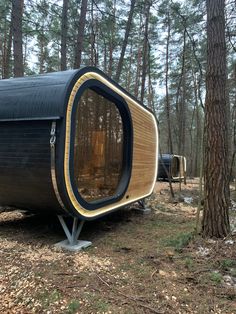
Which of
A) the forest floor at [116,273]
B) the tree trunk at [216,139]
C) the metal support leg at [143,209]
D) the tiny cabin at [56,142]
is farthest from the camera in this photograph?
Answer: the metal support leg at [143,209]

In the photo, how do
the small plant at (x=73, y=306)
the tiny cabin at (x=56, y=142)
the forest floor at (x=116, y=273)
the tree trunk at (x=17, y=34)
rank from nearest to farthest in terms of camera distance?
the small plant at (x=73, y=306)
the forest floor at (x=116, y=273)
the tiny cabin at (x=56, y=142)
the tree trunk at (x=17, y=34)

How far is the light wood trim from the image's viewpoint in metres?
3.42

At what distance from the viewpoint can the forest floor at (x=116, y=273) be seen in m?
2.30

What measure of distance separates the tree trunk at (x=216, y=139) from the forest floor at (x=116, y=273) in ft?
0.95

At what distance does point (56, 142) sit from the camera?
129 inches

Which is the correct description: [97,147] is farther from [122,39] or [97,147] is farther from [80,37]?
[122,39]

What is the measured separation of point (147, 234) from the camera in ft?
14.8

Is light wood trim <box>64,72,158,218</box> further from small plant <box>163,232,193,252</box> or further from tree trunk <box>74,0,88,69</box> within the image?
tree trunk <box>74,0,88,69</box>

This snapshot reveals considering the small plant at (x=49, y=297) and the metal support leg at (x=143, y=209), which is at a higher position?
the metal support leg at (x=143, y=209)

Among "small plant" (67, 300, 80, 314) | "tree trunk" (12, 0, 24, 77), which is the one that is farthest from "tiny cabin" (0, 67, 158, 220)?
"tree trunk" (12, 0, 24, 77)

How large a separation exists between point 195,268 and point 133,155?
107 inches

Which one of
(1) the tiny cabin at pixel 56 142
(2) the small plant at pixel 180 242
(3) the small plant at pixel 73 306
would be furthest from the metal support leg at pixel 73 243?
(3) the small plant at pixel 73 306

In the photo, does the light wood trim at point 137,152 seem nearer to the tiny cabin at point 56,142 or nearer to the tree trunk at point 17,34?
the tiny cabin at point 56,142

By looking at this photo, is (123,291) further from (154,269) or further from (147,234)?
(147,234)
